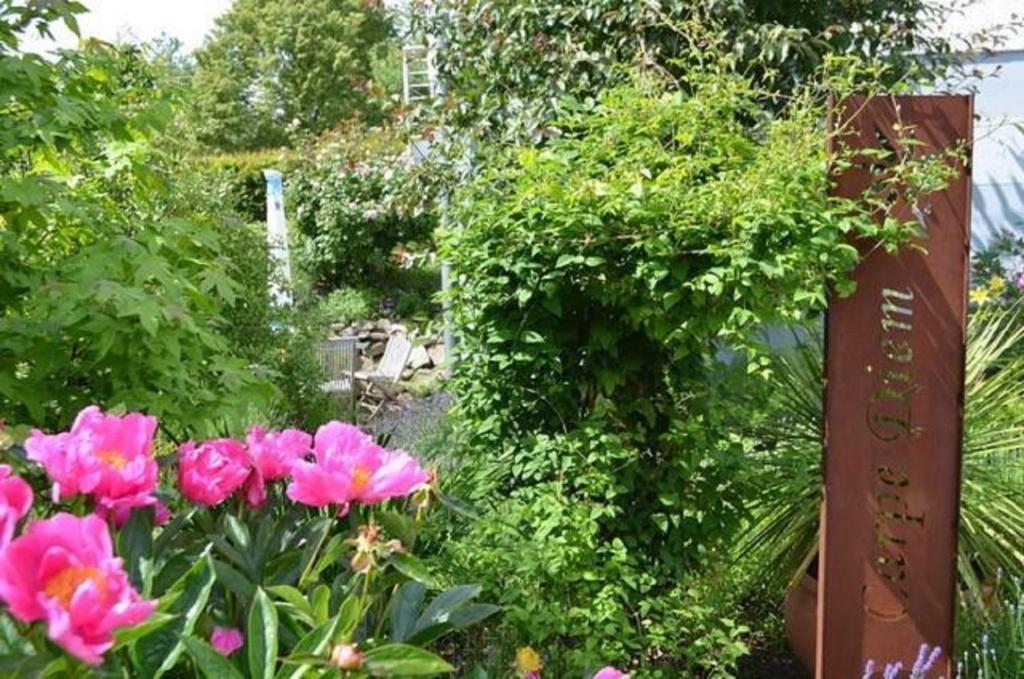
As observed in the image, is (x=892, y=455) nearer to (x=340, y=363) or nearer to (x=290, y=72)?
(x=340, y=363)

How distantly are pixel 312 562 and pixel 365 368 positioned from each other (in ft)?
30.0

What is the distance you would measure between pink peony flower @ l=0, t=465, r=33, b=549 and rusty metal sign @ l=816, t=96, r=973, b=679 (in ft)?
7.24

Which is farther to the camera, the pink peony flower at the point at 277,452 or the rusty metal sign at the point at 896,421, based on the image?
the rusty metal sign at the point at 896,421

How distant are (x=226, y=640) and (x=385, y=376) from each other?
27.4 ft

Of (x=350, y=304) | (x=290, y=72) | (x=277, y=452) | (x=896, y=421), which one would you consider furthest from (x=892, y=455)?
(x=290, y=72)

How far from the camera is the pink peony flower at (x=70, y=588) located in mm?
889

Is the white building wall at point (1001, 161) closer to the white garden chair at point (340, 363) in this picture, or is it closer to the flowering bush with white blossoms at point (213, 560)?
the white garden chair at point (340, 363)

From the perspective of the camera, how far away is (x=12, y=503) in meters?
1.06

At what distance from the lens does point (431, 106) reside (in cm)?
502

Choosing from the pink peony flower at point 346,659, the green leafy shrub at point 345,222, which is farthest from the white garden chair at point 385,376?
the pink peony flower at point 346,659

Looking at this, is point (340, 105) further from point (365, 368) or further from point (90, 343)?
point (90, 343)

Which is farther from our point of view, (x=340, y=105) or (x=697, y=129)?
(x=340, y=105)

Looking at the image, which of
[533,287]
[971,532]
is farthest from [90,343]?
[971,532]

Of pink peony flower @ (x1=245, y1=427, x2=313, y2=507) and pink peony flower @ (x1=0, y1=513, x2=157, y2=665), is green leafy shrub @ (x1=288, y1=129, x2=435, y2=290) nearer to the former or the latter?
pink peony flower @ (x1=245, y1=427, x2=313, y2=507)
